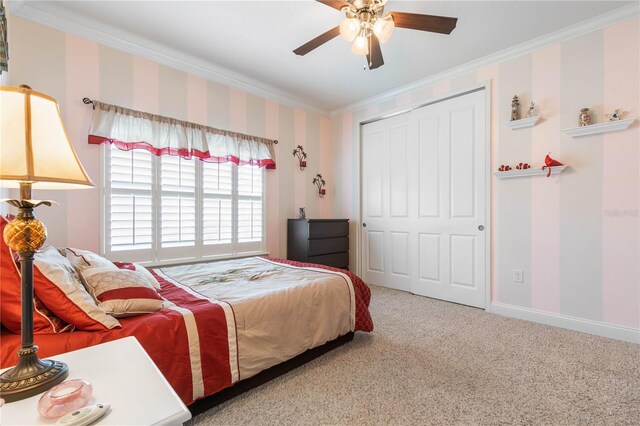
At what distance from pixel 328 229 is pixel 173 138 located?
2.17 meters

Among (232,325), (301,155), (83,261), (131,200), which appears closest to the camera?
(232,325)

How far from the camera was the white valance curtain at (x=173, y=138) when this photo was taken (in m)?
2.58

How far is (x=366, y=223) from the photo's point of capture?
4.34 meters

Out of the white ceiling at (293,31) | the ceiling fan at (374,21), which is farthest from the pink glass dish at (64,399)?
the white ceiling at (293,31)

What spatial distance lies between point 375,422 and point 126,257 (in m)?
2.52

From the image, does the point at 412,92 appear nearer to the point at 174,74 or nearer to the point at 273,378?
the point at 174,74

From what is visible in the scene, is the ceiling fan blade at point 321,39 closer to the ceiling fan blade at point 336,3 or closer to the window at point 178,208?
the ceiling fan blade at point 336,3

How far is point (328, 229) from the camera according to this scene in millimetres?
4016

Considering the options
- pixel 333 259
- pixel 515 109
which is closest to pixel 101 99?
pixel 333 259

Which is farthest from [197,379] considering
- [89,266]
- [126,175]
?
[126,175]

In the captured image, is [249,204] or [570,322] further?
[249,204]

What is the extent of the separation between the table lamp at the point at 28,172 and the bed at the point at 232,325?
420 mm

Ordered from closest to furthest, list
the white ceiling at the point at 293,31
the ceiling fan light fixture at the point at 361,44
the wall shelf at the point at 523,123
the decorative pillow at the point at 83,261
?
the decorative pillow at the point at 83,261 → the ceiling fan light fixture at the point at 361,44 → the white ceiling at the point at 293,31 → the wall shelf at the point at 523,123

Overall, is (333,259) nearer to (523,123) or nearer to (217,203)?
(217,203)
